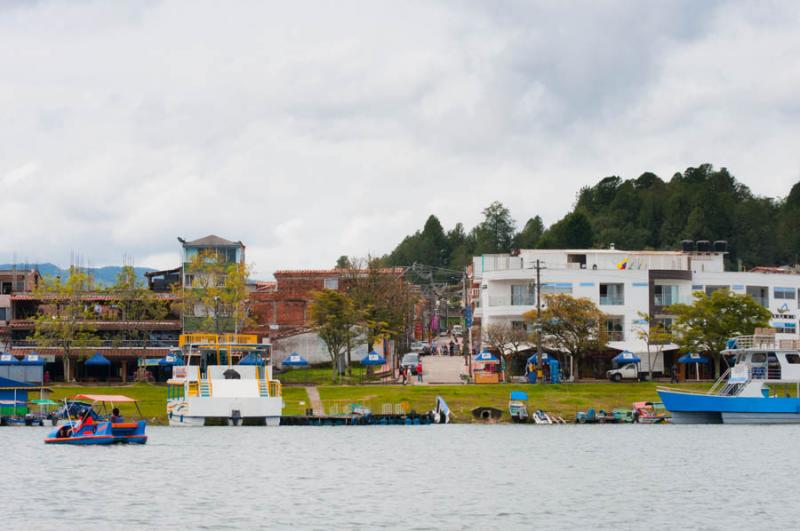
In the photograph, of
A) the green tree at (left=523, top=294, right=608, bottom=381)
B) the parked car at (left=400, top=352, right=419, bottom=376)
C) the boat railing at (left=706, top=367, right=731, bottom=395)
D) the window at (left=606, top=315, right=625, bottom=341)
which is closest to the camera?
the boat railing at (left=706, top=367, right=731, bottom=395)

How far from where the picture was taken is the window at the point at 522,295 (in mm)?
119500

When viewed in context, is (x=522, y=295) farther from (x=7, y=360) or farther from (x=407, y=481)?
(x=407, y=481)

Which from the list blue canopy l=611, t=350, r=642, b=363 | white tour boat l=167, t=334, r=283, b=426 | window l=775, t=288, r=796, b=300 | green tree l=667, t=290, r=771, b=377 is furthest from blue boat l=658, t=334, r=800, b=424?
window l=775, t=288, r=796, b=300

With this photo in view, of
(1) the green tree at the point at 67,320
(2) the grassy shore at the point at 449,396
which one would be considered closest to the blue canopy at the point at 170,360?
(2) the grassy shore at the point at 449,396

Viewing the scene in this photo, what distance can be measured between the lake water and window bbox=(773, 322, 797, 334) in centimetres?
4897

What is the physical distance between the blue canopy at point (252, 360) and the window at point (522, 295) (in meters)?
38.5

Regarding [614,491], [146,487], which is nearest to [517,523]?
[614,491]

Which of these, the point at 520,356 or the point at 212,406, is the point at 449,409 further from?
the point at 520,356

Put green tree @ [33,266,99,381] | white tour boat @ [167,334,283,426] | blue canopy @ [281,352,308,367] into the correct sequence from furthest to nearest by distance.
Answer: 1. blue canopy @ [281,352,308,367]
2. green tree @ [33,266,99,381]
3. white tour boat @ [167,334,283,426]

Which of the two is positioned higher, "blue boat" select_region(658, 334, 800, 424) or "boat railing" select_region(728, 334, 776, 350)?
"boat railing" select_region(728, 334, 776, 350)

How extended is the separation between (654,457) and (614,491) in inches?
531

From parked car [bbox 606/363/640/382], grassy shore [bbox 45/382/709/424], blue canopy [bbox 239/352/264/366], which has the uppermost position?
blue canopy [bbox 239/352/264/366]

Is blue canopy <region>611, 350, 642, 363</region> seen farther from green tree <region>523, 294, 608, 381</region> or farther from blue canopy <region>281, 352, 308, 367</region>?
blue canopy <region>281, 352, 308, 367</region>

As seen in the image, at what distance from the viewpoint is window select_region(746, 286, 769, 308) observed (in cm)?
12406
